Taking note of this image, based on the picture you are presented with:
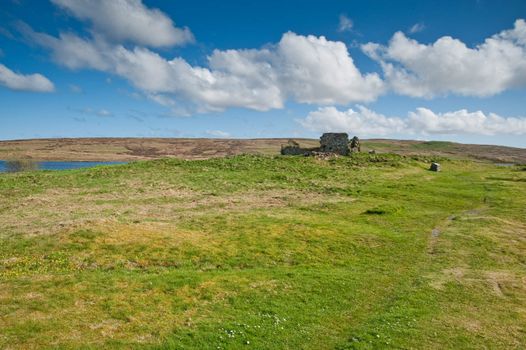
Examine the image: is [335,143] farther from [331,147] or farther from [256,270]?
[256,270]

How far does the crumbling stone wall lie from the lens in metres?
88.8

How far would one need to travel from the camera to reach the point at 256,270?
24.7 metres

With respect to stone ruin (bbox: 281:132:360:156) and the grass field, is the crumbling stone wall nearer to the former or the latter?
stone ruin (bbox: 281:132:360:156)

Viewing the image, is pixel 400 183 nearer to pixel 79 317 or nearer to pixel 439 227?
pixel 439 227

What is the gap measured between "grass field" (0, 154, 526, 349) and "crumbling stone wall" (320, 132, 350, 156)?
38252 mm

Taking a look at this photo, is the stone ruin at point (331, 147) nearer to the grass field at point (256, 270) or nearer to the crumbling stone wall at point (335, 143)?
the crumbling stone wall at point (335, 143)

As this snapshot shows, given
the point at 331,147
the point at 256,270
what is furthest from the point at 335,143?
the point at 256,270

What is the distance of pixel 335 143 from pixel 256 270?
68.5m

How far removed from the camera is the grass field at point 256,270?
674 inches

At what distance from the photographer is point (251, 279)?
2297cm

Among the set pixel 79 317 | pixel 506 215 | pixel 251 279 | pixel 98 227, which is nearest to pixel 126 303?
pixel 79 317

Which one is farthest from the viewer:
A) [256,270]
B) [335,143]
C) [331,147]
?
[331,147]

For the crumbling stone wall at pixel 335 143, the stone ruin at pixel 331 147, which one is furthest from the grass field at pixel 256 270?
the crumbling stone wall at pixel 335 143

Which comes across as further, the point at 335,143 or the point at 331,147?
the point at 331,147
